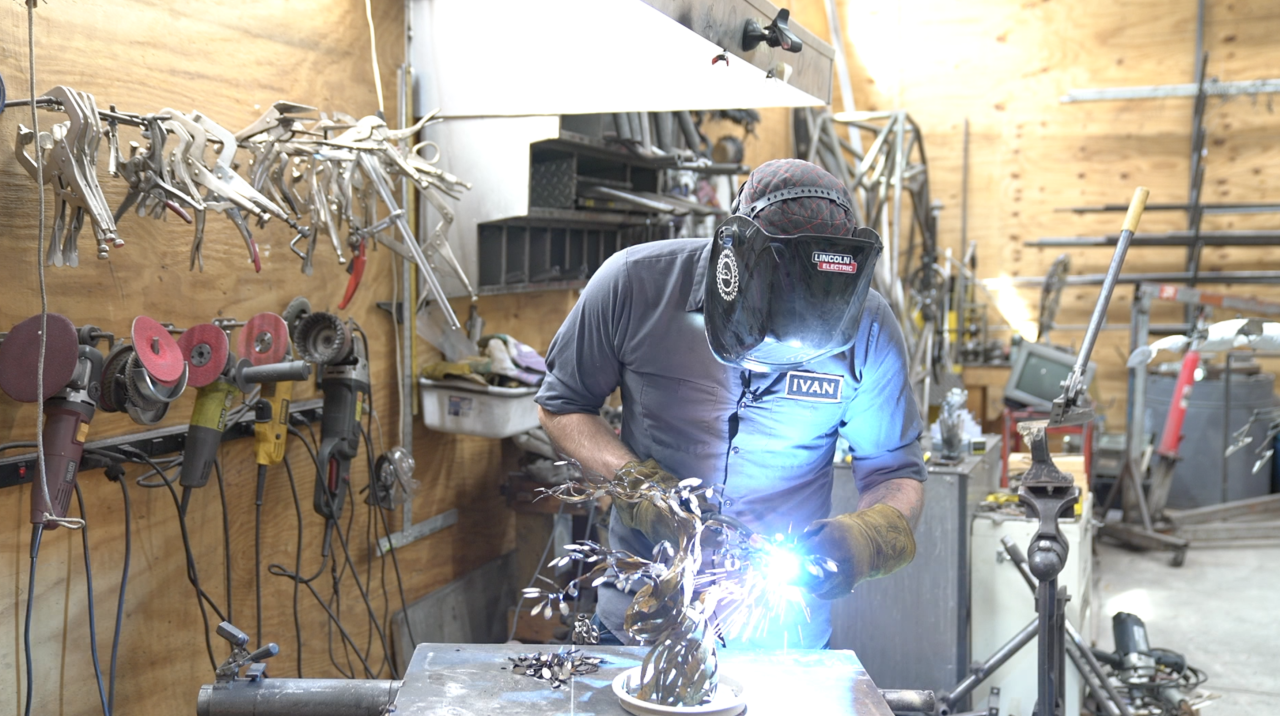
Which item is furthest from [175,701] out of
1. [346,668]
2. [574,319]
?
[574,319]

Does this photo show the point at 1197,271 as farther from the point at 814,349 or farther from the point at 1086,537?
the point at 814,349

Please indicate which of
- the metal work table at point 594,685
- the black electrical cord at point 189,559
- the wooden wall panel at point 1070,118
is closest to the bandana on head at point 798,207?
the metal work table at point 594,685

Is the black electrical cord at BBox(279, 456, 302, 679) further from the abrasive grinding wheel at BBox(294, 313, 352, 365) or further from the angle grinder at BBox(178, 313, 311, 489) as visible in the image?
the angle grinder at BBox(178, 313, 311, 489)

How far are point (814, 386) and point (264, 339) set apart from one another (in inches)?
43.1

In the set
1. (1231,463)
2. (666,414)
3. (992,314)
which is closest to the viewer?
(666,414)

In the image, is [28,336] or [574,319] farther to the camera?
[574,319]

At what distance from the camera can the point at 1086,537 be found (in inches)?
135

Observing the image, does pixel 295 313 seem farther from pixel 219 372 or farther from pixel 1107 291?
pixel 1107 291

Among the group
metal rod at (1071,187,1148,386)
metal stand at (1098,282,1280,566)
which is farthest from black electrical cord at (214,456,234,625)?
metal stand at (1098,282,1280,566)

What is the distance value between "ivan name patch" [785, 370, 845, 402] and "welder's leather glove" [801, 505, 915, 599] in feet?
0.81

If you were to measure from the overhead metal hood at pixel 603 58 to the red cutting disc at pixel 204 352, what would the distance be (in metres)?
0.90

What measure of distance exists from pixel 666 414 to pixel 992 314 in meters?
5.88

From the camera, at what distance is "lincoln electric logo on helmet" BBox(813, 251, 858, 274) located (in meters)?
1.49

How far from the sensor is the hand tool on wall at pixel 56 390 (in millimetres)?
1556
